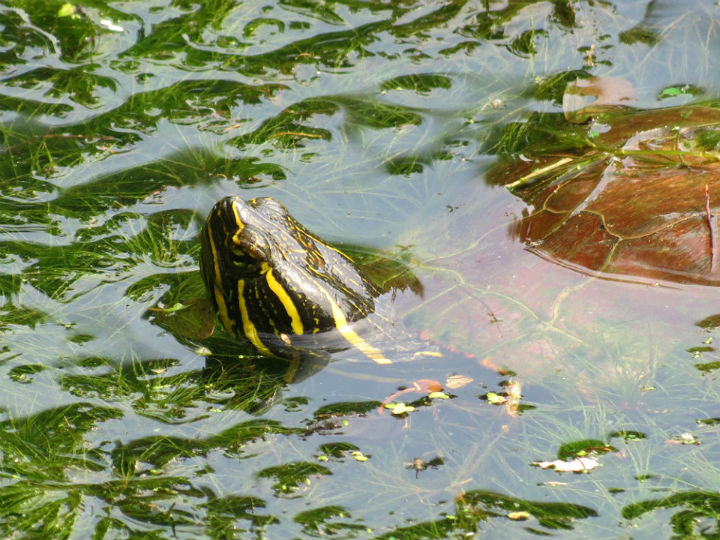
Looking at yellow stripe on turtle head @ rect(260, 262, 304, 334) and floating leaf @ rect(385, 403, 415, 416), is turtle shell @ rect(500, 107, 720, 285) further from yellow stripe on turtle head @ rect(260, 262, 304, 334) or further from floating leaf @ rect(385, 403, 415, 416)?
yellow stripe on turtle head @ rect(260, 262, 304, 334)

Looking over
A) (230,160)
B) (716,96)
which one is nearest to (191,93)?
(230,160)

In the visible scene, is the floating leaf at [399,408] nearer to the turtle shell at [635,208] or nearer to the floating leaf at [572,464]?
the floating leaf at [572,464]

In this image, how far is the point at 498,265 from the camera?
4121 mm

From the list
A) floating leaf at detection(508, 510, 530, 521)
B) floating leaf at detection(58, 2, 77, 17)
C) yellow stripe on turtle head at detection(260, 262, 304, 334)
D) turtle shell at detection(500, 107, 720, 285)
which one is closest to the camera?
floating leaf at detection(508, 510, 530, 521)

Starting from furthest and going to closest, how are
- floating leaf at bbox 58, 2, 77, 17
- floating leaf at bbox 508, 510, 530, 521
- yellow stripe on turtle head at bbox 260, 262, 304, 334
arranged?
floating leaf at bbox 58, 2, 77, 17
yellow stripe on turtle head at bbox 260, 262, 304, 334
floating leaf at bbox 508, 510, 530, 521

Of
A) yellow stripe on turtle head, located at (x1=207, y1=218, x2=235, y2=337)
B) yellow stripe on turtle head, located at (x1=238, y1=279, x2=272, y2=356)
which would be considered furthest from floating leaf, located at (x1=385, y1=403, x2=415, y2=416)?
yellow stripe on turtle head, located at (x1=207, y1=218, x2=235, y2=337)

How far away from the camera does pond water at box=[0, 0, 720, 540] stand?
3.58m

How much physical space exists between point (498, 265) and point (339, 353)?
3.24 ft

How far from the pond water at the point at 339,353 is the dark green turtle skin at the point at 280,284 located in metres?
0.14

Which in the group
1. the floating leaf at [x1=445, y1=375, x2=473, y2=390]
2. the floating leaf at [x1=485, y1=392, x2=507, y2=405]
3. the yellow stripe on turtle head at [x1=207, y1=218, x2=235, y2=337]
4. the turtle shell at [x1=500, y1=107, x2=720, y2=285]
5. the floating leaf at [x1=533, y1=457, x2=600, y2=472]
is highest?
the turtle shell at [x1=500, y1=107, x2=720, y2=285]

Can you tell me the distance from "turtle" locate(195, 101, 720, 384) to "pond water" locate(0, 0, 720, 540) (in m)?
0.03

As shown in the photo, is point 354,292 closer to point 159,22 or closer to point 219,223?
Answer: point 219,223

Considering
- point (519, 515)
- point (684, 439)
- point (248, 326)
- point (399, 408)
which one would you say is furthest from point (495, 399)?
point (248, 326)

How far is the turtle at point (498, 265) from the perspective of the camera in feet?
12.8
